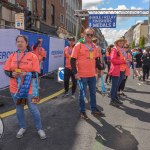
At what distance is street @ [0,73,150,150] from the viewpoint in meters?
4.74

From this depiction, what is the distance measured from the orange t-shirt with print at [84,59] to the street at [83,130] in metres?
1.03

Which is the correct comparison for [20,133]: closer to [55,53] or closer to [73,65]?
[73,65]

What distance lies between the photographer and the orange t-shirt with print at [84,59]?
20.0ft

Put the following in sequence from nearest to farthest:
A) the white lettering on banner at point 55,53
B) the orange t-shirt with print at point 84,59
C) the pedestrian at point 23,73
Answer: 1. the pedestrian at point 23,73
2. the orange t-shirt with print at point 84,59
3. the white lettering on banner at point 55,53

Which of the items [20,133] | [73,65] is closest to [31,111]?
[20,133]

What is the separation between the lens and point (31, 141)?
15.9ft

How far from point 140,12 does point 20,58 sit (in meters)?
25.9

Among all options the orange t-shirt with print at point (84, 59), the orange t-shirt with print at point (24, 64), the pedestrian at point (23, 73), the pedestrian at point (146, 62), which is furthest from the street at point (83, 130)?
the pedestrian at point (146, 62)

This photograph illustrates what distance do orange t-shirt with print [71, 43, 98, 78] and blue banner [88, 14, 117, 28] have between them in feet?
70.2

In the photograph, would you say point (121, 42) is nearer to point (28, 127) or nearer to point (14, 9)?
point (28, 127)

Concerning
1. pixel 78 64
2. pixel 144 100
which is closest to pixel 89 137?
pixel 78 64

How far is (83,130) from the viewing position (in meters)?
5.51

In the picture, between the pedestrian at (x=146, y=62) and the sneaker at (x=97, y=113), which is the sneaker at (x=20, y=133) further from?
the pedestrian at (x=146, y=62)

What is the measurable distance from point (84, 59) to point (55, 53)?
28.5 ft
